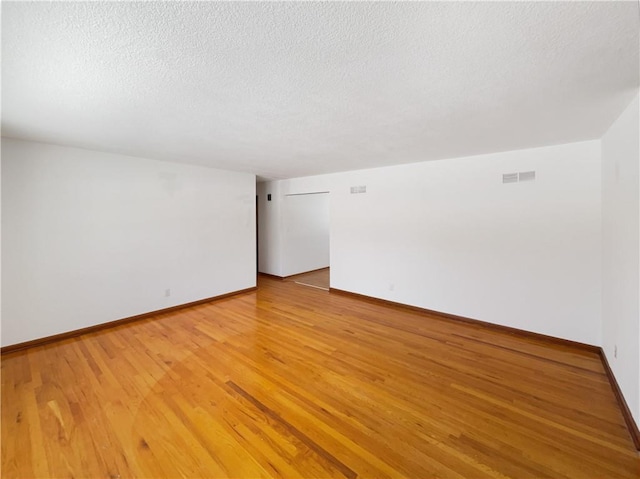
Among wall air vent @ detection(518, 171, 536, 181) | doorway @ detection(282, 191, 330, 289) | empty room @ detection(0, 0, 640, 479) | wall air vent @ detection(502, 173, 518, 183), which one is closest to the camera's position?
empty room @ detection(0, 0, 640, 479)

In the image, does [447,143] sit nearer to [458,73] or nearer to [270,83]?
[458,73]

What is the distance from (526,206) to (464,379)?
2.23 meters

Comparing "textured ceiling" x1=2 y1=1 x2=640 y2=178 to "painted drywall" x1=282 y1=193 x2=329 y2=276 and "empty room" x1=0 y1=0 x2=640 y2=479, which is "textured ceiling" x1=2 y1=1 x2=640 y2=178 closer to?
"empty room" x1=0 y1=0 x2=640 y2=479

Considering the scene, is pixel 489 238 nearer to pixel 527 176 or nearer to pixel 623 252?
pixel 527 176

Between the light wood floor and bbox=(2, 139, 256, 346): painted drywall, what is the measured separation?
19.1 inches

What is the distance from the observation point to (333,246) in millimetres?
5180

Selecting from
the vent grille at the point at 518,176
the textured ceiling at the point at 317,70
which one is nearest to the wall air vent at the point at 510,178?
the vent grille at the point at 518,176

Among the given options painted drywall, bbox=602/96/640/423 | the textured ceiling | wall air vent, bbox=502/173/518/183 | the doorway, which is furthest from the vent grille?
the doorway

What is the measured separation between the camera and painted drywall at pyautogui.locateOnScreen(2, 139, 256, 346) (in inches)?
113

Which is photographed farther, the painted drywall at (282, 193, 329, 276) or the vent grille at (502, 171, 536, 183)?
the painted drywall at (282, 193, 329, 276)

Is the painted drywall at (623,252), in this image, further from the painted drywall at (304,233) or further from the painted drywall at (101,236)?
the painted drywall at (304,233)

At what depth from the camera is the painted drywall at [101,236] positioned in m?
2.87

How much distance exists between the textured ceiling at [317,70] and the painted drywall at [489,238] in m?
0.57

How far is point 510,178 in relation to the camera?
10.6 feet
